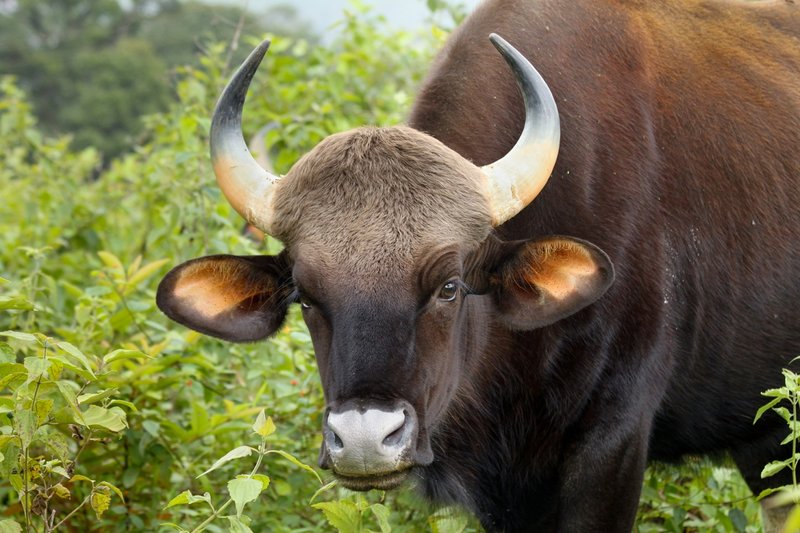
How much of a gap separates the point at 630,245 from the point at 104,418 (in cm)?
213

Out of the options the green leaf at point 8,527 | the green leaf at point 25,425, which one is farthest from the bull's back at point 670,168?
the green leaf at point 8,527

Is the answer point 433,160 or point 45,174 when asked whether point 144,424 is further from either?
point 45,174

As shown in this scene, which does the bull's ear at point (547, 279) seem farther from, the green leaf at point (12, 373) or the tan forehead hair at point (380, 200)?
the green leaf at point (12, 373)

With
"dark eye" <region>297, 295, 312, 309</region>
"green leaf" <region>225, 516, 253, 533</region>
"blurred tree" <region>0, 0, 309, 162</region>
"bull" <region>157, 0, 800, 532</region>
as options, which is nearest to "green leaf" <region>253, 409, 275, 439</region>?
"bull" <region>157, 0, 800, 532</region>

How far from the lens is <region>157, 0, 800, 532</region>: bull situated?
388 cm

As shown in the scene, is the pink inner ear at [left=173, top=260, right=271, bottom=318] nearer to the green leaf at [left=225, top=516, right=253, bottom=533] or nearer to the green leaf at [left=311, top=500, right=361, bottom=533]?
the green leaf at [left=311, top=500, right=361, bottom=533]

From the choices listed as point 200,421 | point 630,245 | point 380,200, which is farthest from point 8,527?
point 630,245

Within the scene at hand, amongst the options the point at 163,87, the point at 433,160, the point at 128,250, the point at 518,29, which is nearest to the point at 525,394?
the point at 433,160

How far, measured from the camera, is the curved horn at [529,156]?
4.14m

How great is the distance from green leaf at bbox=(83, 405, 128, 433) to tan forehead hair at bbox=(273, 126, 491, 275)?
85 centimetres

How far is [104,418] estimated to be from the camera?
3949 mm

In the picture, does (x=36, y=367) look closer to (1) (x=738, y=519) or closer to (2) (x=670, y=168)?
(2) (x=670, y=168)

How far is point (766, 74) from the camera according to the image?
5309 millimetres

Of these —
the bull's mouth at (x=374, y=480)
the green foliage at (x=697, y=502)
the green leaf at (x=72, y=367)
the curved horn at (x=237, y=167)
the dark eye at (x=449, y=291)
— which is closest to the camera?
the bull's mouth at (x=374, y=480)
